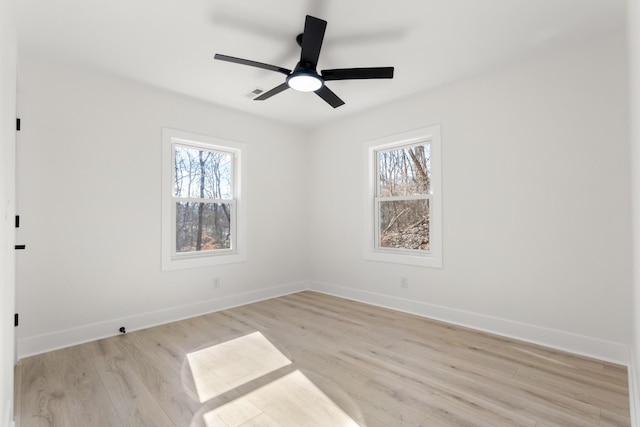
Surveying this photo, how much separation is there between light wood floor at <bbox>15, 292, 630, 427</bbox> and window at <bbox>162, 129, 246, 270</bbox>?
964 mm

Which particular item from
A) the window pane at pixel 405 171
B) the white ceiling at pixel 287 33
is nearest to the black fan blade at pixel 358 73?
the white ceiling at pixel 287 33

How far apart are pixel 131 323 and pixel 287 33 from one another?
309 cm

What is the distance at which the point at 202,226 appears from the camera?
3908 millimetres

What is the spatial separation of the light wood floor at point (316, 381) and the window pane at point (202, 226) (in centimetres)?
104

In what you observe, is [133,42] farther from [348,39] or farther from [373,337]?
[373,337]

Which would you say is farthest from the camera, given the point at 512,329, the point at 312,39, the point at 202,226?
the point at 202,226

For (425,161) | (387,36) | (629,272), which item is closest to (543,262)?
(629,272)

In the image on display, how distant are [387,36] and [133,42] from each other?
2.06 m

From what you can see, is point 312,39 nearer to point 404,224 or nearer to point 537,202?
point 537,202

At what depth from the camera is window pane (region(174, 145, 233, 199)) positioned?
371 centimetres

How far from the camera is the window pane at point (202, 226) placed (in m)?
3.71

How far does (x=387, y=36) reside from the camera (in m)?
2.53

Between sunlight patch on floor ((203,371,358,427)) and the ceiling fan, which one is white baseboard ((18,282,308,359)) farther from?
the ceiling fan

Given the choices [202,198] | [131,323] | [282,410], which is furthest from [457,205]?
[131,323]
